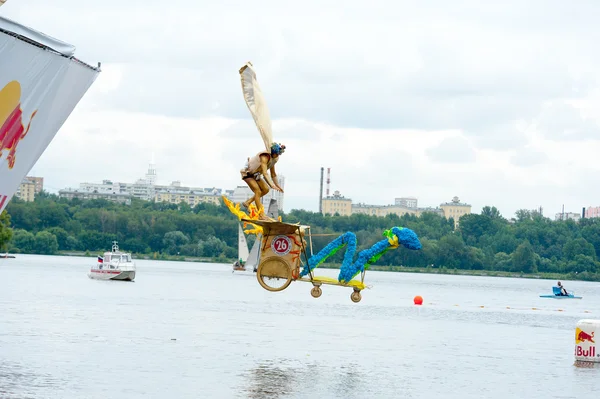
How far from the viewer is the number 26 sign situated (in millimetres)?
26797

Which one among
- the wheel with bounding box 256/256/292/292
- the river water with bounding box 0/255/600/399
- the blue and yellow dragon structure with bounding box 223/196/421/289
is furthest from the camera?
the river water with bounding box 0/255/600/399

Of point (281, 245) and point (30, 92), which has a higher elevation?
point (30, 92)

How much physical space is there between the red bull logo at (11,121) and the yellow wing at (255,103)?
33.9ft

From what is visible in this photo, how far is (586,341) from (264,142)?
2828cm

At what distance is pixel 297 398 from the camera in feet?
112

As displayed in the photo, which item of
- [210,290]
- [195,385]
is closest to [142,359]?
[195,385]

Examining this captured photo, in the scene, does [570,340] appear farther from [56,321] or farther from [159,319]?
[56,321]

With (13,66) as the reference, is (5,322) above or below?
below

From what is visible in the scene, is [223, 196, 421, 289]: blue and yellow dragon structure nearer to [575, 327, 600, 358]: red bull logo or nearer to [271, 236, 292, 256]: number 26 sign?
[271, 236, 292, 256]: number 26 sign

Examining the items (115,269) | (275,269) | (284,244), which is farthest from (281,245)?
(115,269)

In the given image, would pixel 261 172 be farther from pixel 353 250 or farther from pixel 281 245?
pixel 353 250

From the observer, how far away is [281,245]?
2686cm

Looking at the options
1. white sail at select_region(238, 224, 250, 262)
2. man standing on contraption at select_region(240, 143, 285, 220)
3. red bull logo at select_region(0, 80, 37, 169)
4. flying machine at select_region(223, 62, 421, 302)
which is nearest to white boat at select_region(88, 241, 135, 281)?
white sail at select_region(238, 224, 250, 262)

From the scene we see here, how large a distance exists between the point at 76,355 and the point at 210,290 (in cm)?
7618
